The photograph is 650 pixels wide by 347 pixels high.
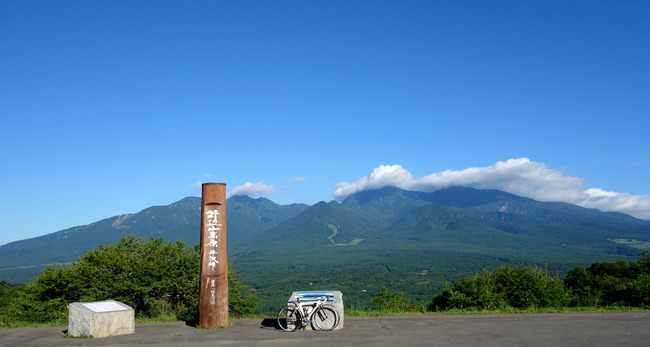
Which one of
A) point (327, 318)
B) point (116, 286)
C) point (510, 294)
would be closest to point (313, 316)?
point (327, 318)

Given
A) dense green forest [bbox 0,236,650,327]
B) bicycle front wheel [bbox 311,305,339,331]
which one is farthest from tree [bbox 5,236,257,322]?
bicycle front wheel [bbox 311,305,339,331]

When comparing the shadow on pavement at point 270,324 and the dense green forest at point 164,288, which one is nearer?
the shadow on pavement at point 270,324

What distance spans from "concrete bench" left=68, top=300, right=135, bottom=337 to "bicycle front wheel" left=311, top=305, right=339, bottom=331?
6048 mm

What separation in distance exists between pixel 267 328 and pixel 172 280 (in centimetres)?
1285

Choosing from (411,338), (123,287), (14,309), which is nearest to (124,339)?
(411,338)

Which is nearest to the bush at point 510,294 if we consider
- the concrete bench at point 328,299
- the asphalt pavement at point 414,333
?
the asphalt pavement at point 414,333

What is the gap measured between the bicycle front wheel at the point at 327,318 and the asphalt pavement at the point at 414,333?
1.02ft

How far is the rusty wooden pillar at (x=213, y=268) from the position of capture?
16109mm

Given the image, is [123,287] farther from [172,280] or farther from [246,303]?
[246,303]

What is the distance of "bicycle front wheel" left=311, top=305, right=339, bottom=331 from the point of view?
15375mm

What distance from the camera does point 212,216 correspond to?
645 inches

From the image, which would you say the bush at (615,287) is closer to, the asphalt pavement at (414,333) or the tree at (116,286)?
the asphalt pavement at (414,333)

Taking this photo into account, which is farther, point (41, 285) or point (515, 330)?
point (41, 285)

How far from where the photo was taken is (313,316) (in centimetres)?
1559
